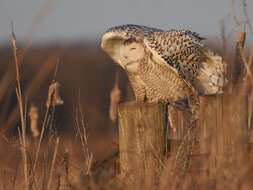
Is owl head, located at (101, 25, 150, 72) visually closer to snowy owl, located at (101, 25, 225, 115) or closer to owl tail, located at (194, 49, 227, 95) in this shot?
snowy owl, located at (101, 25, 225, 115)

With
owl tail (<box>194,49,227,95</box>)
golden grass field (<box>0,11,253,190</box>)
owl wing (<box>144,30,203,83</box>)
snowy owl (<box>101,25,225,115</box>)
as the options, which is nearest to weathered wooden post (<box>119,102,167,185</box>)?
golden grass field (<box>0,11,253,190</box>)

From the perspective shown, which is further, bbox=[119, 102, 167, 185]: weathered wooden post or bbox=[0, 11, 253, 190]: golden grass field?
bbox=[119, 102, 167, 185]: weathered wooden post

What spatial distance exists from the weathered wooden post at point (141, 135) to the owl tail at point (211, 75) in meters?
1.18

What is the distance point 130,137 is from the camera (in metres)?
3.62

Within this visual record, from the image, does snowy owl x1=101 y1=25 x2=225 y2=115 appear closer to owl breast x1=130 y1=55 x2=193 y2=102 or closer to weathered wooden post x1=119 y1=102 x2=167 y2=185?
owl breast x1=130 y1=55 x2=193 y2=102

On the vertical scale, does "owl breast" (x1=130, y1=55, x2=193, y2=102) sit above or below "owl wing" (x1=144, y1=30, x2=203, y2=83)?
below

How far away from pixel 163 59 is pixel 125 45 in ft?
0.97

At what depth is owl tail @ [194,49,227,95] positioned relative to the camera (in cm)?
483

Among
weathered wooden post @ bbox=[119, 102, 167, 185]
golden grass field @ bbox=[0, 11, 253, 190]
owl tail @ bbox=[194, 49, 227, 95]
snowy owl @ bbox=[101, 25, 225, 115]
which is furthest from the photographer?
snowy owl @ bbox=[101, 25, 225, 115]

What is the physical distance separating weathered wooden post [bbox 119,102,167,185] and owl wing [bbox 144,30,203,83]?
1400mm

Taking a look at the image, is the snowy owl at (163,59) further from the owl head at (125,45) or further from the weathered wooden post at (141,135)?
the weathered wooden post at (141,135)

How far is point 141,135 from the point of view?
11.7 ft

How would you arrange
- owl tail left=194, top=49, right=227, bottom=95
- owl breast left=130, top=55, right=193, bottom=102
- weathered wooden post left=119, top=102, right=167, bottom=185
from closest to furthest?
1. weathered wooden post left=119, top=102, right=167, bottom=185
2. owl tail left=194, top=49, right=227, bottom=95
3. owl breast left=130, top=55, right=193, bottom=102

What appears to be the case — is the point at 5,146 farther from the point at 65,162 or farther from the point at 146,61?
the point at 146,61
